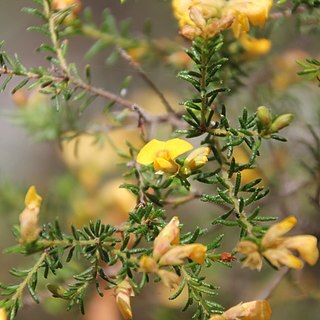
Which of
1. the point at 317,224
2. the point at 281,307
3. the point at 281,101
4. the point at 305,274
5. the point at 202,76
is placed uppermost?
the point at 202,76

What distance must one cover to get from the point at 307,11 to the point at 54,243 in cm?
51

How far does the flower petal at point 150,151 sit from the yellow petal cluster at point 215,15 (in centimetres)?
13

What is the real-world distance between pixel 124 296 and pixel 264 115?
0.25 m

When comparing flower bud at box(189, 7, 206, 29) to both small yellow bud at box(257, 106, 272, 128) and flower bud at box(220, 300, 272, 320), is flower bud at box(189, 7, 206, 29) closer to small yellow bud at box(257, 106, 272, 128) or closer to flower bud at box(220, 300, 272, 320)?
small yellow bud at box(257, 106, 272, 128)

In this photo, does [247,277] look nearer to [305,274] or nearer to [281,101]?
[305,274]

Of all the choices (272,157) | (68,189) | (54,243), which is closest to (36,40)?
(68,189)

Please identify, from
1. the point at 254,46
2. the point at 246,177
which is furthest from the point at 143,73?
the point at 246,177

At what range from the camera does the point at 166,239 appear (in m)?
0.57

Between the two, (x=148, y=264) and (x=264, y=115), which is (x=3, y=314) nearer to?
(x=148, y=264)

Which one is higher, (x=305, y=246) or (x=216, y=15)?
(x=216, y=15)

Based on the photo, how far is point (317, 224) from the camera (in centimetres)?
104

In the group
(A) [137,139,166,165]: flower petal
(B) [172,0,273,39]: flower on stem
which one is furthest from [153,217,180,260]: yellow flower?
(B) [172,0,273,39]: flower on stem

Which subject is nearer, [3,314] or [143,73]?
[3,314]

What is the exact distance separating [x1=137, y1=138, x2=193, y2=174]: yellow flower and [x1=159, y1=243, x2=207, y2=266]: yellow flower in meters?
0.11
